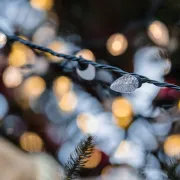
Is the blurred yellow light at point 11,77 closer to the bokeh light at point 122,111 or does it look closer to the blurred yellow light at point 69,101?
the blurred yellow light at point 69,101

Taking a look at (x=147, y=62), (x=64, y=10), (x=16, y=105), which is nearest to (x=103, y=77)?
(x=147, y=62)

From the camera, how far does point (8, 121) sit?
1186mm

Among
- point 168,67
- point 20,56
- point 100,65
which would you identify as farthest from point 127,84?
point 20,56

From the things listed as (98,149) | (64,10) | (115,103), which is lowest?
(98,149)

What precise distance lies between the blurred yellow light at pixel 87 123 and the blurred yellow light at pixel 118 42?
Answer: 217 millimetres

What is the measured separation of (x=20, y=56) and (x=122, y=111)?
0.34m

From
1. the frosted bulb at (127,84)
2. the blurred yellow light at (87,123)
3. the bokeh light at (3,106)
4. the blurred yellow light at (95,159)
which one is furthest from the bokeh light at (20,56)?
the frosted bulb at (127,84)

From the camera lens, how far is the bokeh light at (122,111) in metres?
1.11

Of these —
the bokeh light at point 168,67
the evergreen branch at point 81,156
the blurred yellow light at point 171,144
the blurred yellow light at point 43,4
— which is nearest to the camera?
the evergreen branch at point 81,156

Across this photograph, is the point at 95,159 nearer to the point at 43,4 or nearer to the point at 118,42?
the point at 118,42

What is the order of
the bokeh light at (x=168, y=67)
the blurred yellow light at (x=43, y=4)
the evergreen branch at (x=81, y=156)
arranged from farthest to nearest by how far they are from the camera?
the blurred yellow light at (x=43, y=4) < the bokeh light at (x=168, y=67) < the evergreen branch at (x=81, y=156)

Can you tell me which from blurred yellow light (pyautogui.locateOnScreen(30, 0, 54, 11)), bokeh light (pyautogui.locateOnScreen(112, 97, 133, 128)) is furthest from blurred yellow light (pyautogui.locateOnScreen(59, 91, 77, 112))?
blurred yellow light (pyautogui.locateOnScreen(30, 0, 54, 11))

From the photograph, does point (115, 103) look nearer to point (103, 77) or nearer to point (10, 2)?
point (103, 77)

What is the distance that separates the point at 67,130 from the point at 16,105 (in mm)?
176
